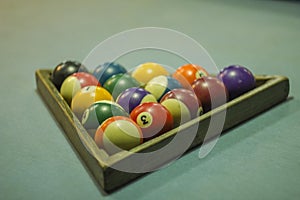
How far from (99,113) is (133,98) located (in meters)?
0.19

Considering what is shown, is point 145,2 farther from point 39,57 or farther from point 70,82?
point 70,82

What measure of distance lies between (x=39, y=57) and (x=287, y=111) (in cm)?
172

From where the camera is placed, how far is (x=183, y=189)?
156cm

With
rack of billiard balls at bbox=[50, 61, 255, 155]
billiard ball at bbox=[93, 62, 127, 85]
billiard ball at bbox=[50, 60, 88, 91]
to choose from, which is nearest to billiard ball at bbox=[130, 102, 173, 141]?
rack of billiard balls at bbox=[50, 61, 255, 155]

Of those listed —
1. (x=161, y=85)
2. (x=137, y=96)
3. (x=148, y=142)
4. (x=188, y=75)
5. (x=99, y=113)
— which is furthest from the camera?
(x=188, y=75)

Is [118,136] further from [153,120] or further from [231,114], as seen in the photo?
[231,114]

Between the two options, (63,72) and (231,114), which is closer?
(231,114)

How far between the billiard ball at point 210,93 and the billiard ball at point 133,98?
0.21m

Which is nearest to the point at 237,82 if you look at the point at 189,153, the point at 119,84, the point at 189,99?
the point at 189,99

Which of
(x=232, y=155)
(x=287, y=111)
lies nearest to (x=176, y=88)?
(x=232, y=155)

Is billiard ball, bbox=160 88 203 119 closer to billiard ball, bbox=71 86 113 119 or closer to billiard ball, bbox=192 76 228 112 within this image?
billiard ball, bbox=192 76 228 112

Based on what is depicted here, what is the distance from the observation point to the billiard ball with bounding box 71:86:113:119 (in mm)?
1877

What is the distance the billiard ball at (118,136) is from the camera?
1.61 meters

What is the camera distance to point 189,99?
1.82 metres
